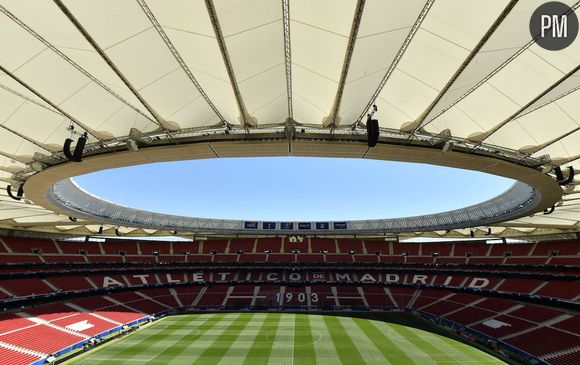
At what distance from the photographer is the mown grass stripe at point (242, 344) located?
25.9m

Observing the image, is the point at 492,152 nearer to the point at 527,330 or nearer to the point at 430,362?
the point at 430,362

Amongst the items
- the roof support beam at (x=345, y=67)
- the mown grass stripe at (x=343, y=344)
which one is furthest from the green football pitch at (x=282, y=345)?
the roof support beam at (x=345, y=67)

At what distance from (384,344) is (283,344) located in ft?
31.2

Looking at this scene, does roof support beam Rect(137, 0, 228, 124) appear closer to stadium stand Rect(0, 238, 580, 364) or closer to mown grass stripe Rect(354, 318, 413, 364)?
mown grass stripe Rect(354, 318, 413, 364)

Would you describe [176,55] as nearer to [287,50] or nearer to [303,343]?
[287,50]

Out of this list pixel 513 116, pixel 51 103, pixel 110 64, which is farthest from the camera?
pixel 513 116

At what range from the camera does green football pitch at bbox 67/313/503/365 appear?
26062 millimetres

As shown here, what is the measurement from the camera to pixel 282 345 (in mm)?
29781

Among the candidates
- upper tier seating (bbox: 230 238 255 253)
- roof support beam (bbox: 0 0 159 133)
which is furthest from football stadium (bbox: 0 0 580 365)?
upper tier seating (bbox: 230 238 255 253)

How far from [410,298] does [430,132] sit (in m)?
41.8

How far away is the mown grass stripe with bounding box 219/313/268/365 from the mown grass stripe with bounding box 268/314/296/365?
2.28 meters

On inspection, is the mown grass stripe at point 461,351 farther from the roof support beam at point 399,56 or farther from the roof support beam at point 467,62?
the roof support beam at point 399,56

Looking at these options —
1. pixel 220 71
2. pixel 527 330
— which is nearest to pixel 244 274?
pixel 527 330

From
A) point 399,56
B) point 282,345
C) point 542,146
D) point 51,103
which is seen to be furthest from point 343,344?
point 51,103
